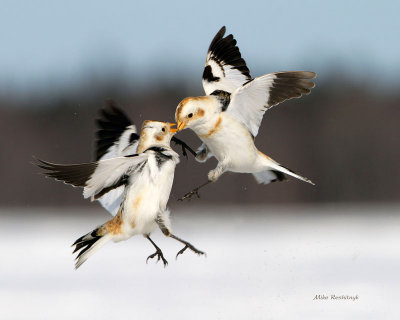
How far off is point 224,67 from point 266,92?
→ 0.97 m

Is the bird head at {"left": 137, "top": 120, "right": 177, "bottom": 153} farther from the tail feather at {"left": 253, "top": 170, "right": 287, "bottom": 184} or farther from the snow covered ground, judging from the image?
the tail feather at {"left": 253, "top": 170, "right": 287, "bottom": 184}

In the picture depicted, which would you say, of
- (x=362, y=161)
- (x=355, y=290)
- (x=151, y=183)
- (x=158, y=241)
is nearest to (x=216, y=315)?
(x=355, y=290)

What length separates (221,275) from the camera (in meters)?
10.8

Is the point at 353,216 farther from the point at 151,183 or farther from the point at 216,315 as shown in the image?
the point at 151,183

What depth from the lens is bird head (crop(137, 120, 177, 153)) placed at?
21.8 ft

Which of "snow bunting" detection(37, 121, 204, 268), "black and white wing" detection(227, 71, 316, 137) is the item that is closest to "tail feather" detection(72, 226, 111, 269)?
"snow bunting" detection(37, 121, 204, 268)

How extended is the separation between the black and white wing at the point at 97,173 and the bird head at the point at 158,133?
0.70 ft

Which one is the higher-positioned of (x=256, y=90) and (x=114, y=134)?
(x=256, y=90)

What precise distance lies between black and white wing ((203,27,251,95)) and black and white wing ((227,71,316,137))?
594 mm

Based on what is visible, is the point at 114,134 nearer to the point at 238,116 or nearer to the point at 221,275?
the point at 238,116

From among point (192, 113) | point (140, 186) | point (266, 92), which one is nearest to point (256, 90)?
point (266, 92)

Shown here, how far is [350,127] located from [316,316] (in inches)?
751

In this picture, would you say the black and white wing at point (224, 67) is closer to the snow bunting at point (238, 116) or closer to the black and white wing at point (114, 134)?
the snow bunting at point (238, 116)

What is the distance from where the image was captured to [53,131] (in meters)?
26.9
